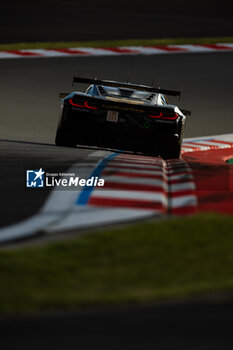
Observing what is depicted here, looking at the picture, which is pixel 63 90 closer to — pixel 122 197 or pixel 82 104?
pixel 82 104

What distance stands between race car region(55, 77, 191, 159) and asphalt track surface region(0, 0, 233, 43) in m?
10.2

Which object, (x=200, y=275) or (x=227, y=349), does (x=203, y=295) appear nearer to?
(x=200, y=275)

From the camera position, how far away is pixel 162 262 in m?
6.35

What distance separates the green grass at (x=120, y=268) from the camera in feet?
17.8

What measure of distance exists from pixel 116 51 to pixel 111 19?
187 inches

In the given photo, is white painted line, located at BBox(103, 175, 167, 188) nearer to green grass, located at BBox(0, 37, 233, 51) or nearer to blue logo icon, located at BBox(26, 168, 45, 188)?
blue logo icon, located at BBox(26, 168, 45, 188)

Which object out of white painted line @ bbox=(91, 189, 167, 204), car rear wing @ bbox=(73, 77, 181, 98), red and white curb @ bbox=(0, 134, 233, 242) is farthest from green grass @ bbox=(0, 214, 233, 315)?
car rear wing @ bbox=(73, 77, 181, 98)

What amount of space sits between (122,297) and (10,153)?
613cm

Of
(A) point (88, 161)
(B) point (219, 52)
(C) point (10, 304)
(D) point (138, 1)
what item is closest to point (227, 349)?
(C) point (10, 304)

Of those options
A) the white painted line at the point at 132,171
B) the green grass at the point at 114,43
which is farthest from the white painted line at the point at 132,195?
the green grass at the point at 114,43

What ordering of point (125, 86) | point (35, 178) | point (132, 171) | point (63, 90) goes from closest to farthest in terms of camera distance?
1. point (35, 178)
2. point (132, 171)
3. point (125, 86)
4. point (63, 90)

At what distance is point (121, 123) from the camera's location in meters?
11.4

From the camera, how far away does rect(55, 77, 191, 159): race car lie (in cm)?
1144

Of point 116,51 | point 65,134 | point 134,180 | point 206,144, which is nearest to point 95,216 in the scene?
point 134,180
